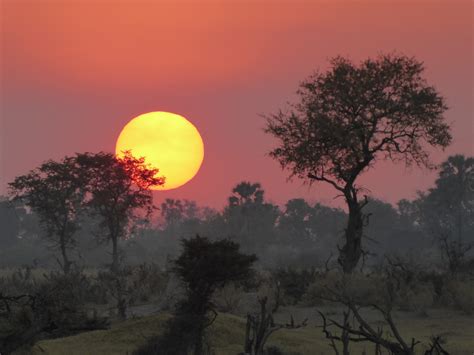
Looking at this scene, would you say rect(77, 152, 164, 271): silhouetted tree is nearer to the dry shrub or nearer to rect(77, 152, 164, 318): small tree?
rect(77, 152, 164, 318): small tree

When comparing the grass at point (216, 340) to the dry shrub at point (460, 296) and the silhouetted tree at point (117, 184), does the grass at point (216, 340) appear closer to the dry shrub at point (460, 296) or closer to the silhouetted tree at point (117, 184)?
the dry shrub at point (460, 296)

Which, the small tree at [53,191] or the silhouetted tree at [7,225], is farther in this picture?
the silhouetted tree at [7,225]

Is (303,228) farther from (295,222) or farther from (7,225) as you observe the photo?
(7,225)

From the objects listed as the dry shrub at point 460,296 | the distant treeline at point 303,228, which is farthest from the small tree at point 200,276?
the distant treeline at point 303,228

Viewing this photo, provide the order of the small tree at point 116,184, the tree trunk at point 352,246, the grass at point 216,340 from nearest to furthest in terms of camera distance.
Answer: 1. the grass at point 216,340
2. the tree trunk at point 352,246
3. the small tree at point 116,184

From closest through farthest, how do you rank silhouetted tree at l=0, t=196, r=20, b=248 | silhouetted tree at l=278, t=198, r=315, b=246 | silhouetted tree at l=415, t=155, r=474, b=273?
1. silhouetted tree at l=415, t=155, r=474, b=273
2. silhouetted tree at l=278, t=198, r=315, b=246
3. silhouetted tree at l=0, t=196, r=20, b=248

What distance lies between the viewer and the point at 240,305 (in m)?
26.5

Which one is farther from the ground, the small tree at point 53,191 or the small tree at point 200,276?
the small tree at point 53,191

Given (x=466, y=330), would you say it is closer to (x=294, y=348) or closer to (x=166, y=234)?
(x=294, y=348)

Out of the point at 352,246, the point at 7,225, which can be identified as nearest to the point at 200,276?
the point at 352,246

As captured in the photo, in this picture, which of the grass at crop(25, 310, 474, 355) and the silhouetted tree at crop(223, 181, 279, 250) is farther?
the silhouetted tree at crop(223, 181, 279, 250)

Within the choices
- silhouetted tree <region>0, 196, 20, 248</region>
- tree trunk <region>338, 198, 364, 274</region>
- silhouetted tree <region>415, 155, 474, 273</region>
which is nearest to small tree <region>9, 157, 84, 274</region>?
tree trunk <region>338, 198, 364, 274</region>

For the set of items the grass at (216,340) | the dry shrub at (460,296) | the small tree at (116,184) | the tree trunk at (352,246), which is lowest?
the grass at (216,340)

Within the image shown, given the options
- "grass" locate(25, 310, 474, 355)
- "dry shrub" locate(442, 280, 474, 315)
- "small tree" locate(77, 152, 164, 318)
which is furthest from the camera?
"small tree" locate(77, 152, 164, 318)
